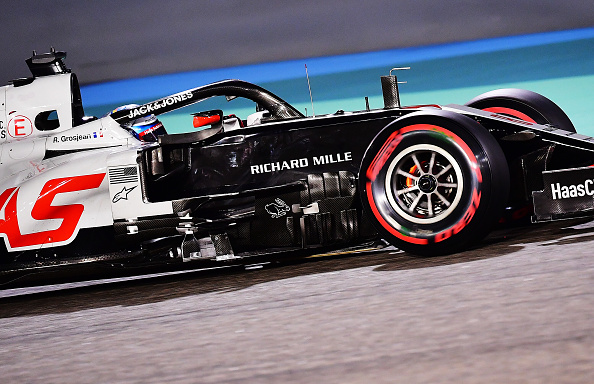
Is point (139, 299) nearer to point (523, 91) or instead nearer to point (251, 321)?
point (251, 321)

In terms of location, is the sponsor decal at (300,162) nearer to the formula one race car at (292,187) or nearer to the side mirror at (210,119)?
the formula one race car at (292,187)

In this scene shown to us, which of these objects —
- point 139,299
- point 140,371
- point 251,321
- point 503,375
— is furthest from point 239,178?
point 503,375

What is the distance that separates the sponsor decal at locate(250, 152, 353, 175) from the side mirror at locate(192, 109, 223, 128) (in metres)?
0.36

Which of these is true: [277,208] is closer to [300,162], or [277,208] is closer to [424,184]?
[300,162]

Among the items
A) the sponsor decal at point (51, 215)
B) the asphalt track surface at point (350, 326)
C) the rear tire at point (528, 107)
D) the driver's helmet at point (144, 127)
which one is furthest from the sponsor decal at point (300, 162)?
the rear tire at point (528, 107)

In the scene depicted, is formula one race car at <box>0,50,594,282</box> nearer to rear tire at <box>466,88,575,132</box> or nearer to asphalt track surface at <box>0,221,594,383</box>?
asphalt track surface at <box>0,221,594,383</box>

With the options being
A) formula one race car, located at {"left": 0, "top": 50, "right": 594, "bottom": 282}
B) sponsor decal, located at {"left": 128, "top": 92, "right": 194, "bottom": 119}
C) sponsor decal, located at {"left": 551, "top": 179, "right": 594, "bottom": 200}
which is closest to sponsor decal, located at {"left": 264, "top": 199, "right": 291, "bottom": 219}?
formula one race car, located at {"left": 0, "top": 50, "right": 594, "bottom": 282}

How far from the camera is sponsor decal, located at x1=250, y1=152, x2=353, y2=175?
438cm

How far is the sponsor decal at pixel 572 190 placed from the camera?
13.0 feet

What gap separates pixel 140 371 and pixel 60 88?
344 centimetres

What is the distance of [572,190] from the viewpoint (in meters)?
3.98

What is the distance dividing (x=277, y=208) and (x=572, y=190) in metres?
1.66

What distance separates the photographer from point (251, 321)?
9.75 feet

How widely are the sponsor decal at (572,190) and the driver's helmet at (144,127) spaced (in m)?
2.79
